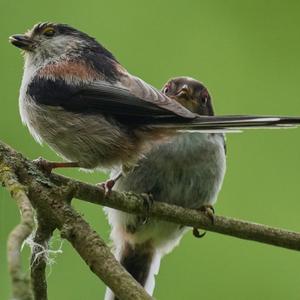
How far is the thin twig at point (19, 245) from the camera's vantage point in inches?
46.0

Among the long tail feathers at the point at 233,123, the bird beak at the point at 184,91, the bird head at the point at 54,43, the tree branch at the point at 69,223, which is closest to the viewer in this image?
the tree branch at the point at 69,223

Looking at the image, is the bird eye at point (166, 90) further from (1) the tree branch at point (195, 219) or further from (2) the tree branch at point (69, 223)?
(2) the tree branch at point (69, 223)

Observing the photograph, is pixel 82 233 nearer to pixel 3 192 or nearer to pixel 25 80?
pixel 3 192

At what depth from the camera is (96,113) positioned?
2.64 m

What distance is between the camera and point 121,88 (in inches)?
104

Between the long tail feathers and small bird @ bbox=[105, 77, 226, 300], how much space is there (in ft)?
2.05

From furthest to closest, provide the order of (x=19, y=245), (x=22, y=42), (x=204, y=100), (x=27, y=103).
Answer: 1. (x=204, y=100)
2. (x=22, y=42)
3. (x=27, y=103)
4. (x=19, y=245)

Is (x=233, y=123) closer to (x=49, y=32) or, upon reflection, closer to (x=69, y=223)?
(x=69, y=223)

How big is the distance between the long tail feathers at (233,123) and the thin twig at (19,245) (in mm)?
802

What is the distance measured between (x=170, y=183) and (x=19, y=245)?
188 cm

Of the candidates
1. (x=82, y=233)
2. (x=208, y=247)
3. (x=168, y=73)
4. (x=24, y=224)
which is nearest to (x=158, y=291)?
(x=208, y=247)

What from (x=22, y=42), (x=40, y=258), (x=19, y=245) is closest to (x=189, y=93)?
(x=22, y=42)

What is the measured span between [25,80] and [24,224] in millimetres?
1586

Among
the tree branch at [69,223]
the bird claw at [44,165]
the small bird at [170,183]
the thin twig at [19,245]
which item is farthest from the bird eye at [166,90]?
the thin twig at [19,245]
